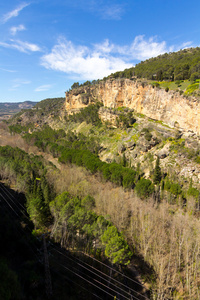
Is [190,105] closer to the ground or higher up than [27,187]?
higher up

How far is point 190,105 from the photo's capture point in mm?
52406

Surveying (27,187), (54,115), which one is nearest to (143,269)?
(27,187)

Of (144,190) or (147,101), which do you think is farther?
(147,101)

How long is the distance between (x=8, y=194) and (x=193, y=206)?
38211 millimetres

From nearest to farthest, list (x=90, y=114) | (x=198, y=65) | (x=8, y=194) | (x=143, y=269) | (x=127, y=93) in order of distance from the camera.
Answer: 1. (x=143, y=269)
2. (x=8, y=194)
3. (x=198, y=65)
4. (x=127, y=93)
5. (x=90, y=114)

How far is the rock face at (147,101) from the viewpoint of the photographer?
53.4m

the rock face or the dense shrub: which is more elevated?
the rock face

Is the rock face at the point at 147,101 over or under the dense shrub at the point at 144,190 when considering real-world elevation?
over

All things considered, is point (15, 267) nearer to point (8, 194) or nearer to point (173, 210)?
point (8, 194)

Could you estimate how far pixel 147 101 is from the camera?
233 ft

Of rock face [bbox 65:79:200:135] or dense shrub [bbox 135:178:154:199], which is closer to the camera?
dense shrub [bbox 135:178:154:199]

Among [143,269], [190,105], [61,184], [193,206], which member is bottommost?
[143,269]

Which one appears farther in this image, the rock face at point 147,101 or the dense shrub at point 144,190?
the rock face at point 147,101

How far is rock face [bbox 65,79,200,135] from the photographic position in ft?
175
